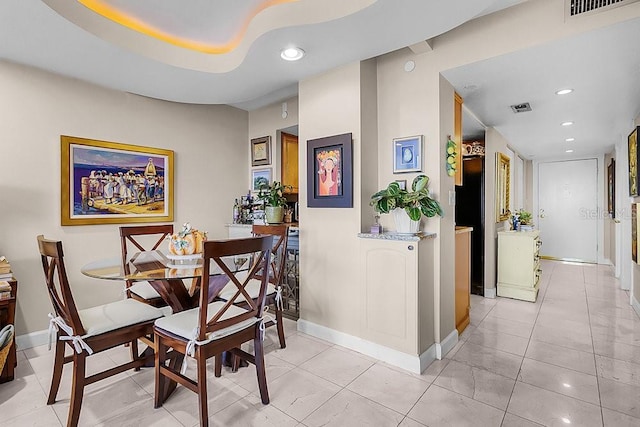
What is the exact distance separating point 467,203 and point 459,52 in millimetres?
2426

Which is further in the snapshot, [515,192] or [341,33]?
[515,192]

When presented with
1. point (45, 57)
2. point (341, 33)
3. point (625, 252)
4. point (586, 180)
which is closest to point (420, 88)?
point (341, 33)

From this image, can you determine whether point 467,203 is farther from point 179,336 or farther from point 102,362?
point 102,362

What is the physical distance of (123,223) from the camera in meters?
3.36

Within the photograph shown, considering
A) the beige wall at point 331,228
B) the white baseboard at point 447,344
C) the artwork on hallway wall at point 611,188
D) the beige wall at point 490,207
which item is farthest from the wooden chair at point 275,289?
the artwork on hallway wall at point 611,188

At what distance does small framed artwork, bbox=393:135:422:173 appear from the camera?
2621 mm

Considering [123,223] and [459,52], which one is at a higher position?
[459,52]

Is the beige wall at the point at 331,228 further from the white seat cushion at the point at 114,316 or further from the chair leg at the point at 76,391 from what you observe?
the chair leg at the point at 76,391

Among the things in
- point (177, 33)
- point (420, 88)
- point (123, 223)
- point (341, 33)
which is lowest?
point (123, 223)

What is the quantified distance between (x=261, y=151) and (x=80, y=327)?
2.99m

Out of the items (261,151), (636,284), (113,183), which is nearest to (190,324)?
(113,183)

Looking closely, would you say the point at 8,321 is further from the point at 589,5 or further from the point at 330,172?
the point at 589,5

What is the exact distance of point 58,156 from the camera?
2932mm

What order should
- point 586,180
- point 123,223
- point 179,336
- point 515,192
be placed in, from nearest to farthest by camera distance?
point 179,336 < point 123,223 < point 515,192 < point 586,180
